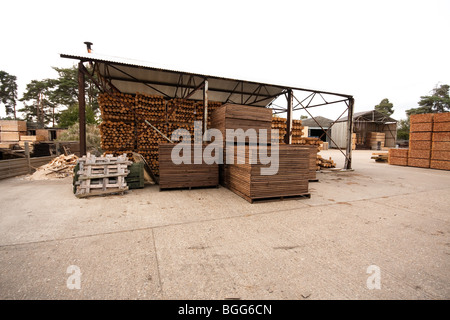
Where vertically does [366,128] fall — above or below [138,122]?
above

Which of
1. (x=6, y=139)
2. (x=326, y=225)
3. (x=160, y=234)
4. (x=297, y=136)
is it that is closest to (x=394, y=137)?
(x=297, y=136)

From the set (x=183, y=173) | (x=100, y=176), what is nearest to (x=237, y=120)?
(x=183, y=173)

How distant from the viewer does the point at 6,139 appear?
67.5 feet

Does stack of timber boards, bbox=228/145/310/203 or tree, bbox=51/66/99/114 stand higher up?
tree, bbox=51/66/99/114

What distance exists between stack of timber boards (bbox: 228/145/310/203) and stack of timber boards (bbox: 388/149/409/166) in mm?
13229

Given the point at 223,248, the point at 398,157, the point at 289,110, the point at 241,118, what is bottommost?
the point at 223,248

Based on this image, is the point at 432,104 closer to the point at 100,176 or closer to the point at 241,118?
the point at 241,118

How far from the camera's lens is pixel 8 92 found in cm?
4316

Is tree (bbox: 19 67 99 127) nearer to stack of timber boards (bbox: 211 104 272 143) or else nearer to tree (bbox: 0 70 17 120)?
tree (bbox: 0 70 17 120)

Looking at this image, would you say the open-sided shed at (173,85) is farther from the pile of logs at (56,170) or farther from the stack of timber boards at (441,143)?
the stack of timber boards at (441,143)

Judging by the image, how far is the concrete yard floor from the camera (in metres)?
2.10

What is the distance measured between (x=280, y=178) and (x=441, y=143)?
530 inches

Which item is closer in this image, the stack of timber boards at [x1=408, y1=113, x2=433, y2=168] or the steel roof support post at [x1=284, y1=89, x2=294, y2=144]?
the steel roof support post at [x1=284, y1=89, x2=294, y2=144]

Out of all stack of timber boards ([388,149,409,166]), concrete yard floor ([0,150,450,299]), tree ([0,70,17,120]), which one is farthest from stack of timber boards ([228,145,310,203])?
tree ([0,70,17,120])
